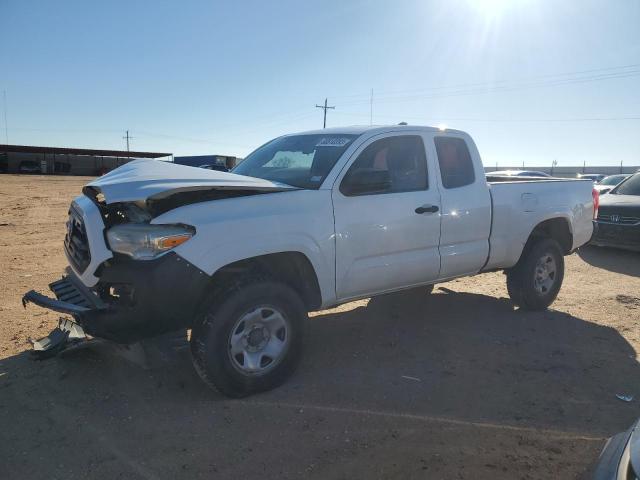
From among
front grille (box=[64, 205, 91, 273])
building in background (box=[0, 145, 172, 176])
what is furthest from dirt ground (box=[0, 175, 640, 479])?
building in background (box=[0, 145, 172, 176])

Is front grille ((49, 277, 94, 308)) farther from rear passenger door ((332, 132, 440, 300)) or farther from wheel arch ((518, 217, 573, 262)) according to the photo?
wheel arch ((518, 217, 573, 262))

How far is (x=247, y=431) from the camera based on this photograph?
3236 millimetres

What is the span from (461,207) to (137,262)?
3.11m

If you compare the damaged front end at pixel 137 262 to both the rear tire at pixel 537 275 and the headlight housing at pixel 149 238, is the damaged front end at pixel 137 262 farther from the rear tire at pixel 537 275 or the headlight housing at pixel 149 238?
the rear tire at pixel 537 275

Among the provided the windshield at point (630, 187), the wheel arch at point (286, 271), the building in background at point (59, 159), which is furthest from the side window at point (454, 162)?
the building in background at point (59, 159)

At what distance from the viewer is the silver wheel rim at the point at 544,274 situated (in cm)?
588

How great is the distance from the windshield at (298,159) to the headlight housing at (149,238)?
119 cm

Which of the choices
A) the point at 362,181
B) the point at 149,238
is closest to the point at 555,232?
the point at 362,181

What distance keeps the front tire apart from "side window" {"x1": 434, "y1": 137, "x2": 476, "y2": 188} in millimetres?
2127

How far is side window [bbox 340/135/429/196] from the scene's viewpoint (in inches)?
161

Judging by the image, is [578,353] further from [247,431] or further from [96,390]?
[96,390]

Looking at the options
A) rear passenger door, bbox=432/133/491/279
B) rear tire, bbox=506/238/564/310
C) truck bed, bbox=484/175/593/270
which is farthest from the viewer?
rear tire, bbox=506/238/564/310

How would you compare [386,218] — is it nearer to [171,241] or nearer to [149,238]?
[171,241]

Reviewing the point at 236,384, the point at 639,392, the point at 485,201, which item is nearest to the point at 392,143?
the point at 485,201
